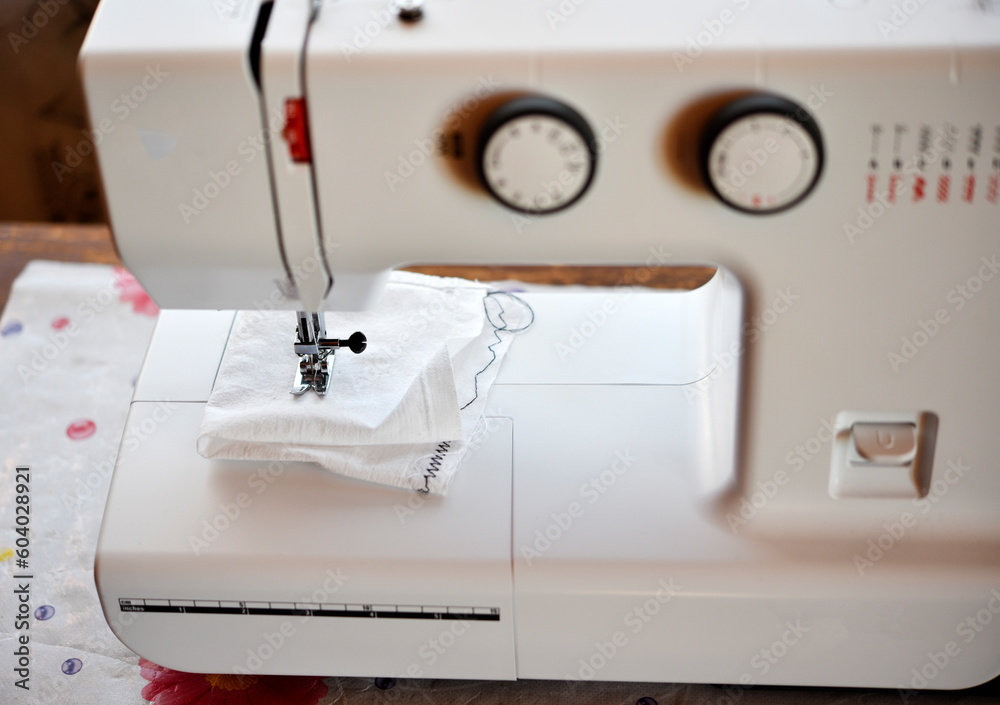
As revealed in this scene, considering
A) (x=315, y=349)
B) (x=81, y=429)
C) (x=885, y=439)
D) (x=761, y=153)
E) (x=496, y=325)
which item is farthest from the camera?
(x=81, y=429)

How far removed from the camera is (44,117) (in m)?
1.41

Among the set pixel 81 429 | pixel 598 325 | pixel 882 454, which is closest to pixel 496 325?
pixel 598 325

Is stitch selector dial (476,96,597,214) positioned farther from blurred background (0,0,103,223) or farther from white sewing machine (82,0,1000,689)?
blurred background (0,0,103,223)

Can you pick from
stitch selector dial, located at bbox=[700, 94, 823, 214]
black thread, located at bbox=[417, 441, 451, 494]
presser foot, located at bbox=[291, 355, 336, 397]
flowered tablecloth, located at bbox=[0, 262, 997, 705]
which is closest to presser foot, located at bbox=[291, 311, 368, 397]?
presser foot, located at bbox=[291, 355, 336, 397]

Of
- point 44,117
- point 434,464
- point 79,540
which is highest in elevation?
point 44,117

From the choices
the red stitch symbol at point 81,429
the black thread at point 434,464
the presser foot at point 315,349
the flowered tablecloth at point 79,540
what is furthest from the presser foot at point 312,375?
the red stitch symbol at point 81,429

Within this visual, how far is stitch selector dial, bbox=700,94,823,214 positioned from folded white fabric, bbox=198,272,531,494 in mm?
351

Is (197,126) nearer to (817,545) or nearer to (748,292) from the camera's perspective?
(748,292)

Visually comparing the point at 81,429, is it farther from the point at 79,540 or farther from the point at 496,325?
the point at 496,325

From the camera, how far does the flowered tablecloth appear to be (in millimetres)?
950

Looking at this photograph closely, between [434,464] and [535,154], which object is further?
[434,464]

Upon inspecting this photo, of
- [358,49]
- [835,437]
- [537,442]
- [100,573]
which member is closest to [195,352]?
[100,573]

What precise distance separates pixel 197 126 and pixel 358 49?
114 mm

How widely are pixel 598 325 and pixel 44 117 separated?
2.74 feet
